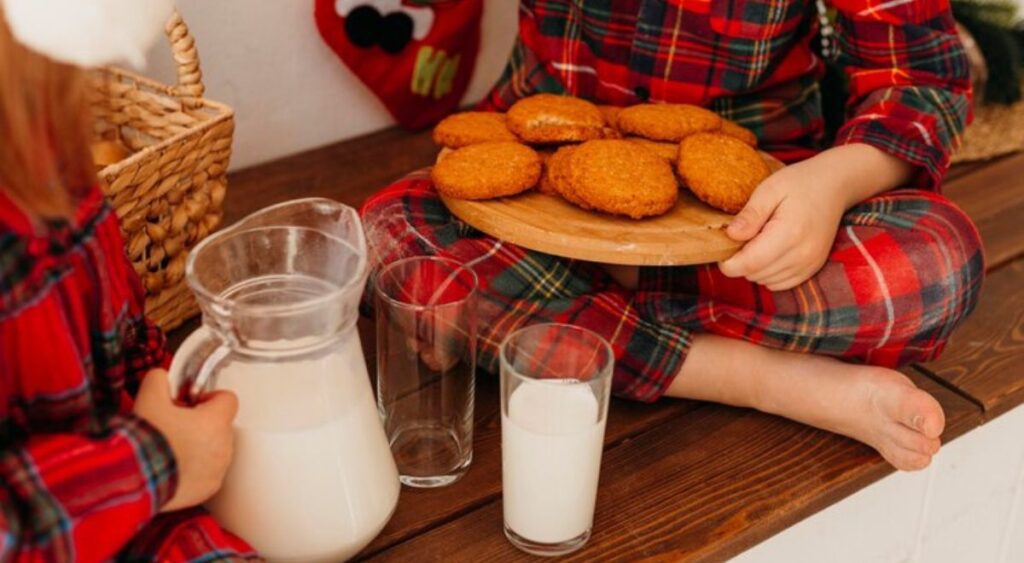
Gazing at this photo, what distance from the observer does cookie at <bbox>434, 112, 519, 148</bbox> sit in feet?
3.45

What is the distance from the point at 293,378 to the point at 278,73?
0.80m

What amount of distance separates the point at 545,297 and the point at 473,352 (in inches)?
6.7

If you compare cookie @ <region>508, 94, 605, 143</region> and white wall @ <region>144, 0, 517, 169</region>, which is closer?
cookie @ <region>508, 94, 605, 143</region>

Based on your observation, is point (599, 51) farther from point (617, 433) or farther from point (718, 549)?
point (718, 549)

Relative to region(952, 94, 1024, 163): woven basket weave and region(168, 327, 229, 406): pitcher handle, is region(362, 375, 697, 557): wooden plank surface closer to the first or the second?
region(168, 327, 229, 406): pitcher handle

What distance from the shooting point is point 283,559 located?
0.75m

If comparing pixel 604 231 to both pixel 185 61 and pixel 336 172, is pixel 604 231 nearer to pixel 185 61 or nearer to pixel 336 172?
pixel 185 61

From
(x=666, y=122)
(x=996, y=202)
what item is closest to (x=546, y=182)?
(x=666, y=122)

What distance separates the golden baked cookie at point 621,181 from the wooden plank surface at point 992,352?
14.1 inches

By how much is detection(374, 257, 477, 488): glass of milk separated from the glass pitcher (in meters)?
0.08

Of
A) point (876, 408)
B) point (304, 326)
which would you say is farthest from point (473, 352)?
point (876, 408)

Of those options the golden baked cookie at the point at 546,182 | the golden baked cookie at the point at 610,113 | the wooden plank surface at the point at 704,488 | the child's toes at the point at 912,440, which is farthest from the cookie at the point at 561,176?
the child's toes at the point at 912,440

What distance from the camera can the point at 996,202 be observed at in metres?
1.39

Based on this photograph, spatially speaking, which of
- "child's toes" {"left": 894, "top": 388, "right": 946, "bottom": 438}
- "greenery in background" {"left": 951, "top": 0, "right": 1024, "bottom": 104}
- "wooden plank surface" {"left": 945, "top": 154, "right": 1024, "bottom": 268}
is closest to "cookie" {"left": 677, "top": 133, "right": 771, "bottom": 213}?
"child's toes" {"left": 894, "top": 388, "right": 946, "bottom": 438}
